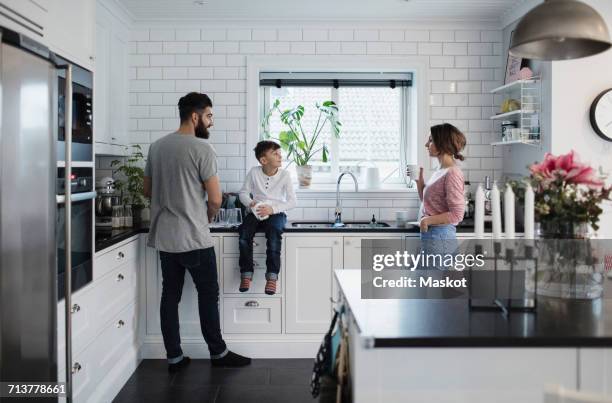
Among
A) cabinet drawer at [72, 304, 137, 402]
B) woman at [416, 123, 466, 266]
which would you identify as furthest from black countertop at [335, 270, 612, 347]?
cabinet drawer at [72, 304, 137, 402]

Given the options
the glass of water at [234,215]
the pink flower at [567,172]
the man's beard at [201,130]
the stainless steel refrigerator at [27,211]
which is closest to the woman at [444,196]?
the pink flower at [567,172]

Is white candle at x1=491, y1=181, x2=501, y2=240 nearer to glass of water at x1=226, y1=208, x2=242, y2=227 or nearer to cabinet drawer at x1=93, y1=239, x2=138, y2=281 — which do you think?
cabinet drawer at x1=93, y1=239, x2=138, y2=281

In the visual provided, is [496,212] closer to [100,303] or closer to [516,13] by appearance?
[100,303]

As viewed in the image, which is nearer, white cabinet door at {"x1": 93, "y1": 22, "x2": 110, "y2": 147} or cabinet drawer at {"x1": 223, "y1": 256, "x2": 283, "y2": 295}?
white cabinet door at {"x1": 93, "y1": 22, "x2": 110, "y2": 147}

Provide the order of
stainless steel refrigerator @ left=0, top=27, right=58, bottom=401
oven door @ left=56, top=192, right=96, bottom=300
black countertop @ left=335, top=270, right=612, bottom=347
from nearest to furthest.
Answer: black countertop @ left=335, top=270, right=612, bottom=347 < stainless steel refrigerator @ left=0, top=27, right=58, bottom=401 < oven door @ left=56, top=192, right=96, bottom=300

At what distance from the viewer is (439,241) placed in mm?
3396

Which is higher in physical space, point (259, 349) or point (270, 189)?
point (270, 189)

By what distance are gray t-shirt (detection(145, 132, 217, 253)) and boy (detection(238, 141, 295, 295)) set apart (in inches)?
17.9

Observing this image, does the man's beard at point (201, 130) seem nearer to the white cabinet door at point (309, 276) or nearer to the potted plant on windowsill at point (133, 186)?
the potted plant on windowsill at point (133, 186)

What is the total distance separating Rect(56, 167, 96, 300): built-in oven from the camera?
2340 mm

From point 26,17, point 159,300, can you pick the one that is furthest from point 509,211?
point 159,300

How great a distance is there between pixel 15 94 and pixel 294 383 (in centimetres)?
253

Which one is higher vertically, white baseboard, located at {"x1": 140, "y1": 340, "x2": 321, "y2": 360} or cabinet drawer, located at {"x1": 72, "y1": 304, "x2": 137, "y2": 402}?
cabinet drawer, located at {"x1": 72, "y1": 304, "x2": 137, "y2": 402}

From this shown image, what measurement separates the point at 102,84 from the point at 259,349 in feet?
7.19
